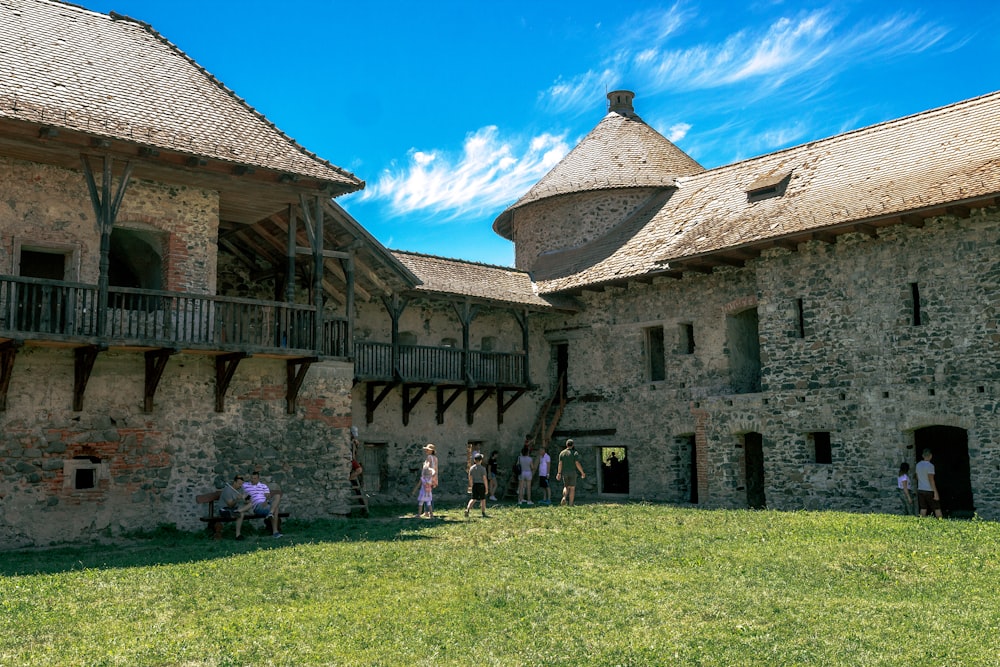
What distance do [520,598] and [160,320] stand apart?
29.1 feet

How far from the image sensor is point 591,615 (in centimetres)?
855

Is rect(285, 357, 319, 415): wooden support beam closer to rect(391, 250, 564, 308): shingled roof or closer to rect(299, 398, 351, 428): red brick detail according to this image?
rect(299, 398, 351, 428): red brick detail

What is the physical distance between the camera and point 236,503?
13.7m

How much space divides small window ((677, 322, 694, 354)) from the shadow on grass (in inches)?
320

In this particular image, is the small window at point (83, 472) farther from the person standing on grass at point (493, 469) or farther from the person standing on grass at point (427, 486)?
the person standing on grass at point (493, 469)

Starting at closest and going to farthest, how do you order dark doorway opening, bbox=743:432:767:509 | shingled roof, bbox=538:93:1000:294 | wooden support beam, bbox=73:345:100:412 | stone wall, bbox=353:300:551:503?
wooden support beam, bbox=73:345:100:412 → shingled roof, bbox=538:93:1000:294 → dark doorway opening, bbox=743:432:767:509 → stone wall, bbox=353:300:551:503

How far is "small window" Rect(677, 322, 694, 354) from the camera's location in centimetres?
2178

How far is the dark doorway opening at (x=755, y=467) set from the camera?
20.5 meters

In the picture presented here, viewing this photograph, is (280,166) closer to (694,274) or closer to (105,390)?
(105,390)

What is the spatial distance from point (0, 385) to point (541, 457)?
40.8 feet

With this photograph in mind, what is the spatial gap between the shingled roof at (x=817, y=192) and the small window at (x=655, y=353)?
70.2 inches

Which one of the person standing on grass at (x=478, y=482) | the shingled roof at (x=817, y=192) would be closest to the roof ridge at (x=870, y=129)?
the shingled roof at (x=817, y=192)

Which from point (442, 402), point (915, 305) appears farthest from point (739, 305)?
point (442, 402)

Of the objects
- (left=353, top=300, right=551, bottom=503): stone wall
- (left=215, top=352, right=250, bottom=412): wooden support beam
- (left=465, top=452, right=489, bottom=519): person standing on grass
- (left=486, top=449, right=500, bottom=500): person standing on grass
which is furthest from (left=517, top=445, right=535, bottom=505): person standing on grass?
(left=215, top=352, right=250, bottom=412): wooden support beam
